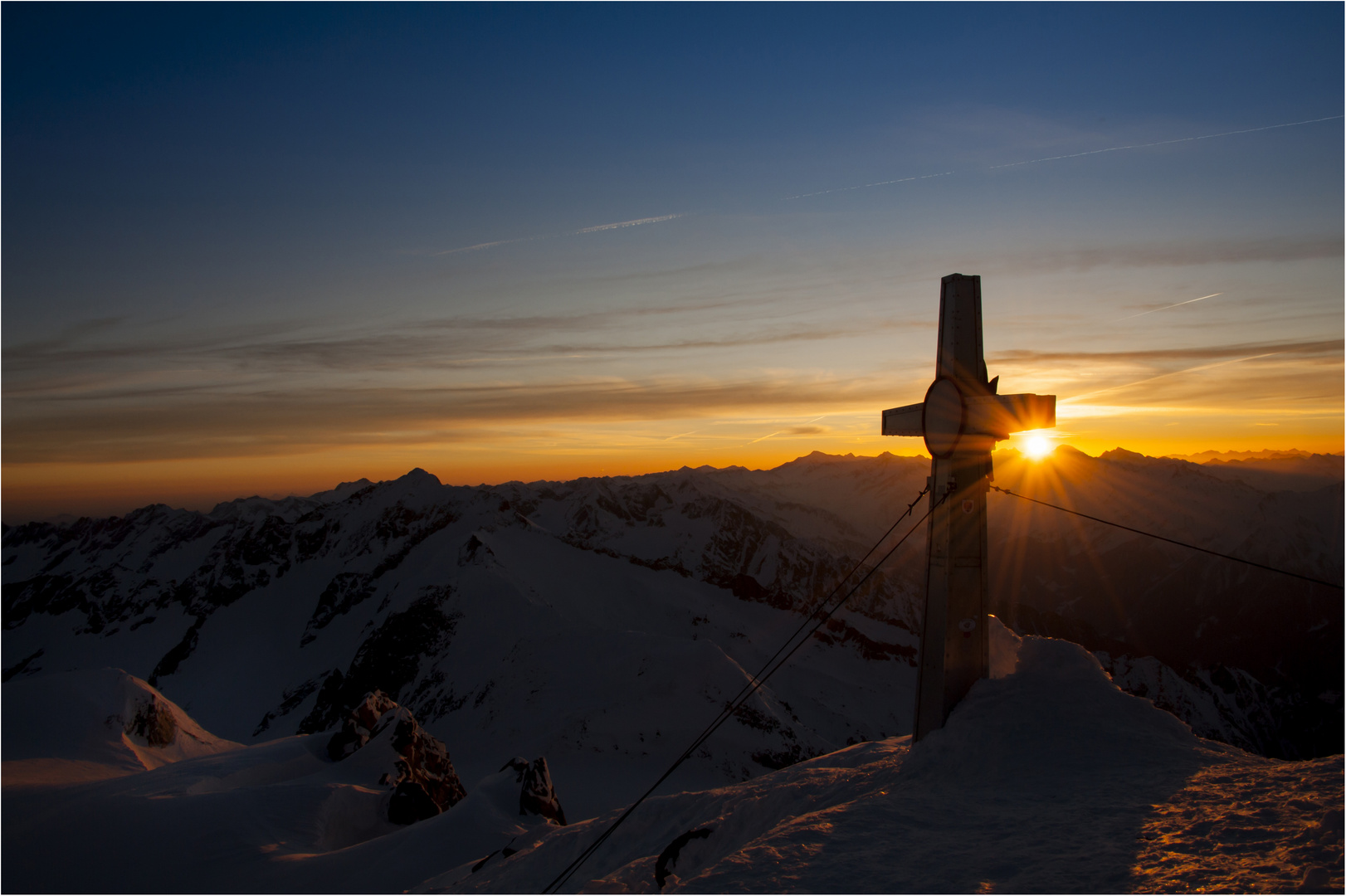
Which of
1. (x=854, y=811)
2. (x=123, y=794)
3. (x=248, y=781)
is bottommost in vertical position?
(x=248, y=781)

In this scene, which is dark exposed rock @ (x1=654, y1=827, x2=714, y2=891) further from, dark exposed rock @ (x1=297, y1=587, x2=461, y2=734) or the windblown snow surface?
dark exposed rock @ (x1=297, y1=587, x2=461, y2=734)

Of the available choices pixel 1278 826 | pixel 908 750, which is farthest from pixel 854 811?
pixel 1278 826

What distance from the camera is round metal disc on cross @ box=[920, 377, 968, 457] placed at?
45.0 feet

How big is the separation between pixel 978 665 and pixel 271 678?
183725 mm

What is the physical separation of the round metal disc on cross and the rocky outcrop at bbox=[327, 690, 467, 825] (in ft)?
108

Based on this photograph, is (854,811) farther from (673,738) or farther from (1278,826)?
(673,738)

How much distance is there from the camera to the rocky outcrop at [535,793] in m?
34.6

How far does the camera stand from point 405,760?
137 ft

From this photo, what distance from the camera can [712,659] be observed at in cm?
8312

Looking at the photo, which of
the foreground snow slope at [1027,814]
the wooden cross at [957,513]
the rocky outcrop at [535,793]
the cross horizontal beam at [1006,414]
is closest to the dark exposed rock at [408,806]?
the rocky outcrop at [535,793]

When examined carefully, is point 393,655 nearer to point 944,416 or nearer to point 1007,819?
point 944,416

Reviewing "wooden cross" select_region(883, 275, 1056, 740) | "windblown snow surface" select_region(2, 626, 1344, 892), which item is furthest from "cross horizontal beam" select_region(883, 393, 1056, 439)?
"windblown snow surface" select_region(2, 626, 1344, 892)

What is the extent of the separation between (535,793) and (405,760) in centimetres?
1079

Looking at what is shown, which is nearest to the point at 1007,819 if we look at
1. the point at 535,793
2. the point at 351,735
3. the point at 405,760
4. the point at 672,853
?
the point at 672,853
